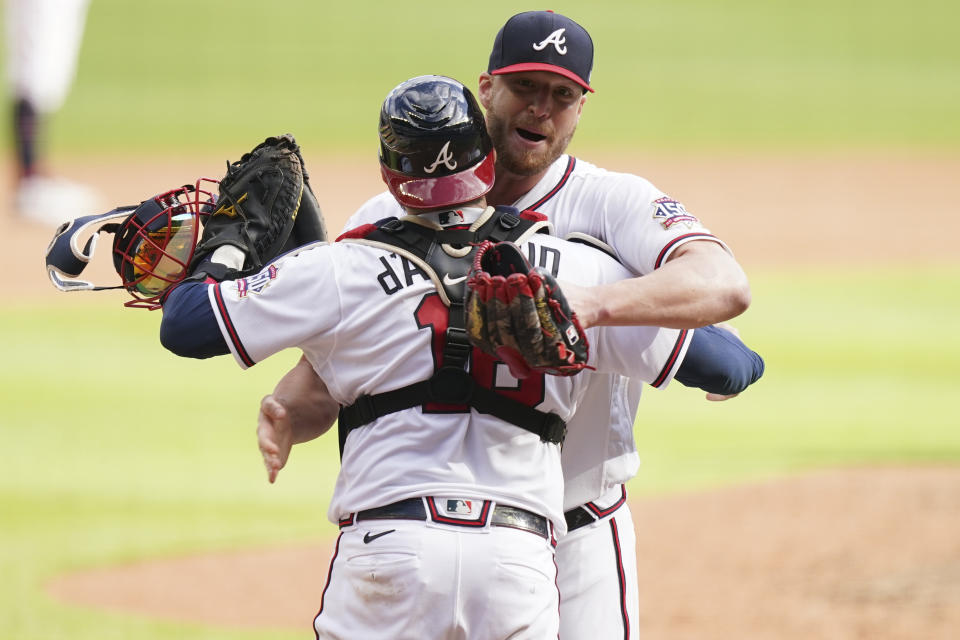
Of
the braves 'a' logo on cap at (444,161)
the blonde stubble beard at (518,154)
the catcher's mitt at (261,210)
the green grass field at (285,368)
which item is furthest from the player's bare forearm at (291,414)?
the green grass field at (285,368)

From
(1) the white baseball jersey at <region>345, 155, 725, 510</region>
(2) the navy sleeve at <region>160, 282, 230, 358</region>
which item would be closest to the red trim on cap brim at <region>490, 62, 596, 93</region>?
(1) the white baseball jersey at <region>345, 155, 725, 510</region>

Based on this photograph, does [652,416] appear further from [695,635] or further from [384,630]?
[384,630]

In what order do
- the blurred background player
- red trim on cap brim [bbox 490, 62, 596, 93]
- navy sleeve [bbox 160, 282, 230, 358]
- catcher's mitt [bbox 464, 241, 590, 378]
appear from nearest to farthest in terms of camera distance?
catcher's mitt [bbox 464, 241, 590, 378]
navy sleeve [bbox 160, 282, 230, 358]
red trim on cap brim [bbox 490, 62, 596, 93]
the blurred background player

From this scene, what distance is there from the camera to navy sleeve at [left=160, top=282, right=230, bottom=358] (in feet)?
8.86

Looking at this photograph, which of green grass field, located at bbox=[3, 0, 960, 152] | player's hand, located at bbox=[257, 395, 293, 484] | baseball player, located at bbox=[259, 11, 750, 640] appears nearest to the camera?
player's hand, located at bbox=[257, 395, 293, 484]

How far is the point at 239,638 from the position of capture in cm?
563

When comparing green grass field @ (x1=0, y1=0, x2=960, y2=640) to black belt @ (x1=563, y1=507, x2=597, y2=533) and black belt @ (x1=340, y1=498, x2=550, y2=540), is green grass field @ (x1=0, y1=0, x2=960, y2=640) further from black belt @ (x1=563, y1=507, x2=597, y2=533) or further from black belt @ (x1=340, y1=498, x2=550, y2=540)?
black belt @ (x1=340, y1=498, x2=550, y2=540)

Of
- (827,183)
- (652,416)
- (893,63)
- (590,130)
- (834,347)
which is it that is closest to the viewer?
(652,416)

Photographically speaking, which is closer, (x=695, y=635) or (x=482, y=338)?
(x=482, y=338)

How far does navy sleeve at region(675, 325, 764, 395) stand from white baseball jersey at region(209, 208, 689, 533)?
12.6 inches

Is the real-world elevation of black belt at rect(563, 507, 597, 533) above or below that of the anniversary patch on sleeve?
below

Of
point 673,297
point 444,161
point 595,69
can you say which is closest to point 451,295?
point 444,161

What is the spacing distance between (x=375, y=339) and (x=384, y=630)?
604 mm

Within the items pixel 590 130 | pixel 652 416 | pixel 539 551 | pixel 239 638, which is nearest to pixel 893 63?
pixel 590 130
